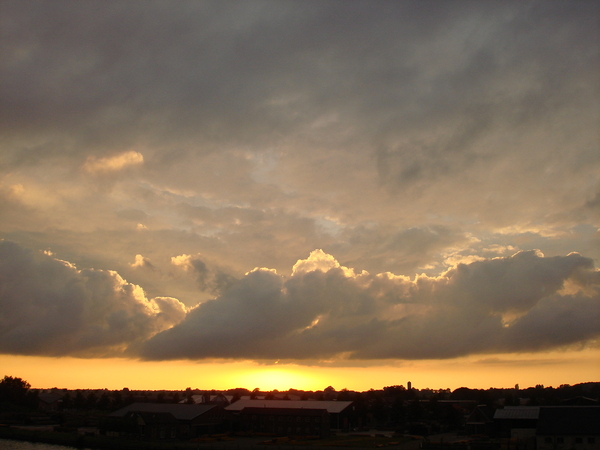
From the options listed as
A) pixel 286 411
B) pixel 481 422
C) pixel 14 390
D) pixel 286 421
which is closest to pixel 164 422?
pixel 286 421

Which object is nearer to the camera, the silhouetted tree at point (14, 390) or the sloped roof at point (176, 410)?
the sloped roof at point (176, 410)

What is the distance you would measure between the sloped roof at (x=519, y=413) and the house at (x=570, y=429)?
13.8 metres

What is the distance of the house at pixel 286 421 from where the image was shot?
346 feet

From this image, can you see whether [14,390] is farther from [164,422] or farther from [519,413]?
[519,413]

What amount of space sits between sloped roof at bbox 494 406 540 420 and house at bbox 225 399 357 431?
38077mm

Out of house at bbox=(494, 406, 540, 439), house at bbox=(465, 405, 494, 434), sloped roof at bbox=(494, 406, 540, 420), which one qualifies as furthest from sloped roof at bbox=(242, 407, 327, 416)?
sloped roof at bbox=(494, 406, 540, 420)

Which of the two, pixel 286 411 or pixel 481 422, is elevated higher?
pixel 286 411

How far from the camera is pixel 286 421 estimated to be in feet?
357

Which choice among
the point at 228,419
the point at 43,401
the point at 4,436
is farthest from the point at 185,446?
the point at 43,401

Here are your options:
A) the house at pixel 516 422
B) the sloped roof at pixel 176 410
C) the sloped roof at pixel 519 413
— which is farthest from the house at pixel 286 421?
the sloped roof at pixel 519 413

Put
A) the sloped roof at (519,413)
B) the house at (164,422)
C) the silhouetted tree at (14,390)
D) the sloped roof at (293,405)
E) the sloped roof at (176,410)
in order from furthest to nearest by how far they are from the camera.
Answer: the silhouetted tree at (14,390) < the sloped roof at (293,405) < the sloped roof at (176,410) < the house at (164,422) < the sloped roof at (519,413)

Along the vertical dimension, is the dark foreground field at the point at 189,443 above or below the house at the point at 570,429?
below

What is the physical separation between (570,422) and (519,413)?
19627 mm

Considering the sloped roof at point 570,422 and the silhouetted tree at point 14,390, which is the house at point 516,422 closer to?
the sloped roof at point 570,422
